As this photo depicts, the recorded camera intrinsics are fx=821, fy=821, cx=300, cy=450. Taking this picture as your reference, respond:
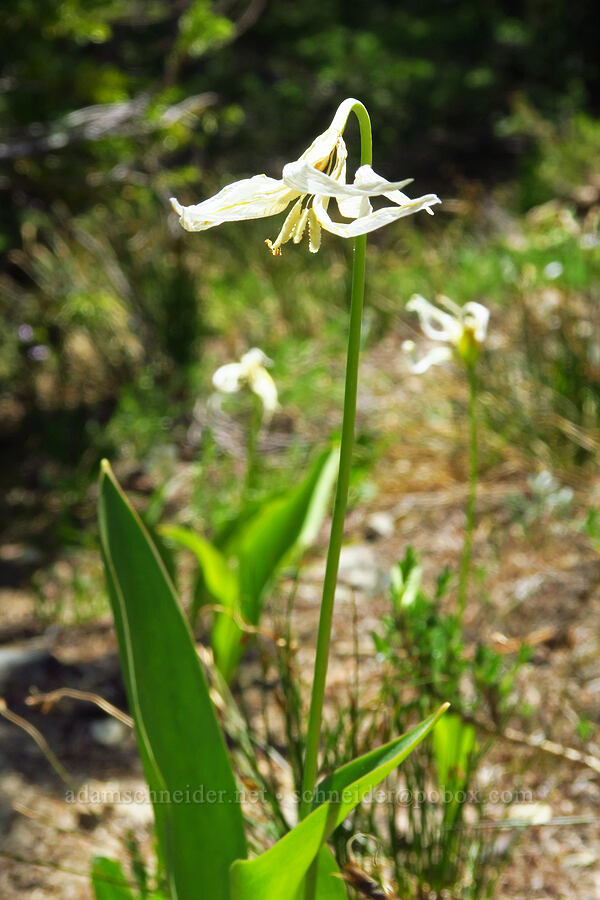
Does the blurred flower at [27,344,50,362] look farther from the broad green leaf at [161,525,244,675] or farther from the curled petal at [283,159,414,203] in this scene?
the curled petal at [283,159,414,203]

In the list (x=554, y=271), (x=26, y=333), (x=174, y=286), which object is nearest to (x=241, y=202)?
(x=26, y=333)

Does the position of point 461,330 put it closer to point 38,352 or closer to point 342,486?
point 342,486

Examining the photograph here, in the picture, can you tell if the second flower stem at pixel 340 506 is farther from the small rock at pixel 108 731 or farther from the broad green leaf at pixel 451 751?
the small rock at pixel 108 731

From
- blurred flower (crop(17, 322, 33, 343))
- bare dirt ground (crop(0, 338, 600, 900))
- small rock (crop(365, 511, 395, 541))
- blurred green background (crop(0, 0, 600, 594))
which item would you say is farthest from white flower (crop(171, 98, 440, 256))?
blurred flower (crop(17, 322, 33, 343))

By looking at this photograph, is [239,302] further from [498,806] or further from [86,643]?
[498,806]

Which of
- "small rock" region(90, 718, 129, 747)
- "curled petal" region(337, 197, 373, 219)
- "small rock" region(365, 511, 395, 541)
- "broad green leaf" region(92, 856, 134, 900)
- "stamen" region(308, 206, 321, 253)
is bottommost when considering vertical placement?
"broad green leaf" region(92, 856, 134, 900)

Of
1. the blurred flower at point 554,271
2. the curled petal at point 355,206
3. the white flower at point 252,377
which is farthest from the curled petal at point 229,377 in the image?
the blurred flower at point 554,271

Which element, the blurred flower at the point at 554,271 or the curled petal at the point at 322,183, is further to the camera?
the blurred flower at the point at 554,271
